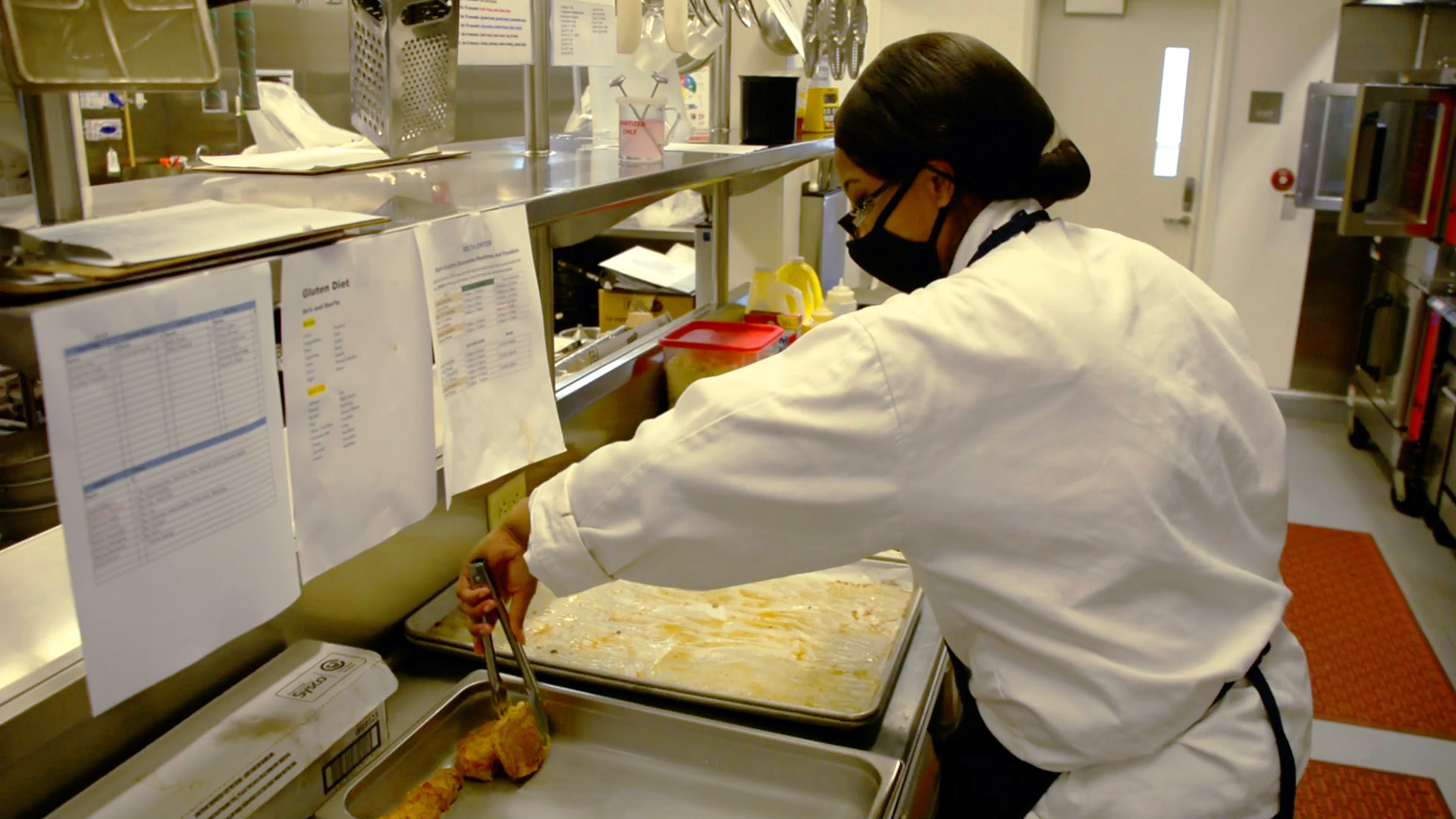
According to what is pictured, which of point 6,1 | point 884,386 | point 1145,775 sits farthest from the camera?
point 1145,775

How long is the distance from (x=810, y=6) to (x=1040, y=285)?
187 centimetres

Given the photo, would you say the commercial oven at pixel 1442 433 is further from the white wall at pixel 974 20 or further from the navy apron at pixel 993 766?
the navy apron at pixel 993 766

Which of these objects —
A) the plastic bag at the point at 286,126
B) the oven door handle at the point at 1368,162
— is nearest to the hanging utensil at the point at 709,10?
the plastic bag at the point at 286,126

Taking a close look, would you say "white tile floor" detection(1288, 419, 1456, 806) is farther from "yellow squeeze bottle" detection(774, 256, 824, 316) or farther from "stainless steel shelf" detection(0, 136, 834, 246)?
"stainless steel shelf" detection(0, 136, 834, 246)

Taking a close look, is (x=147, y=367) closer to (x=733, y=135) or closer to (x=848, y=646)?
(x=848, y=646)

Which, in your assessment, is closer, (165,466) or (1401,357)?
(165,466)

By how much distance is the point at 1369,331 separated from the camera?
4.96 meters

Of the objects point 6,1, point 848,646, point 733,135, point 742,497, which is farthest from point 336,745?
point 733,135

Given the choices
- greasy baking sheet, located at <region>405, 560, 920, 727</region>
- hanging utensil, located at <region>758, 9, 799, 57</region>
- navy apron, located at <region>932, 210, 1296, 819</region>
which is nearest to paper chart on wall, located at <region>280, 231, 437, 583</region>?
greasy baking sheet, located at <region>405, 560, 920, 727</region>

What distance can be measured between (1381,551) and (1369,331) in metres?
1.58

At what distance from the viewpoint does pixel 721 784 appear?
4.18 ft

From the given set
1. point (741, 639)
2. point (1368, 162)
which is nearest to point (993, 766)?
point (741, 639)

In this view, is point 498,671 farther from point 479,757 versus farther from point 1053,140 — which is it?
point 1053,140

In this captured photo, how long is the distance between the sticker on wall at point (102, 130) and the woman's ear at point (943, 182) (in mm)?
3464
